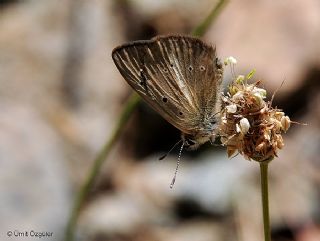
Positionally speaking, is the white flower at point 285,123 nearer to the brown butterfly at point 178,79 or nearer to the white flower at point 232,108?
the white flower at point 232,108

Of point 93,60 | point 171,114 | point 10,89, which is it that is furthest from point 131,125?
point 171,114

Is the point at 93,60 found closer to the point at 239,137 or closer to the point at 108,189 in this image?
the point at 108,189

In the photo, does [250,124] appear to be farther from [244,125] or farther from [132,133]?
[132,133]

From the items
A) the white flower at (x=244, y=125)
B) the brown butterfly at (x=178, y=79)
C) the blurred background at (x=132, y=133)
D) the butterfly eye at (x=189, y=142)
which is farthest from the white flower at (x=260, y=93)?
the blurred background at (x=132, y=133)

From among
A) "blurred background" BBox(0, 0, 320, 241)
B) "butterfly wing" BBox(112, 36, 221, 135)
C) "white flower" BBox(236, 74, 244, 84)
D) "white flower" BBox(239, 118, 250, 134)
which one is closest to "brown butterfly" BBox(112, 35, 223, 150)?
"butterfly wing" BBox(112, 36, 221, 135)

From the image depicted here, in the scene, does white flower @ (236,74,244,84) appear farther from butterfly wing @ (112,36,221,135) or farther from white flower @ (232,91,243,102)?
butterfly wing @ (112,36,221,135)

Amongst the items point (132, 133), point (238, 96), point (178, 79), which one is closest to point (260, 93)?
point (238, 96)

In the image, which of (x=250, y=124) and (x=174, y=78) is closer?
(x=250, y=124)
